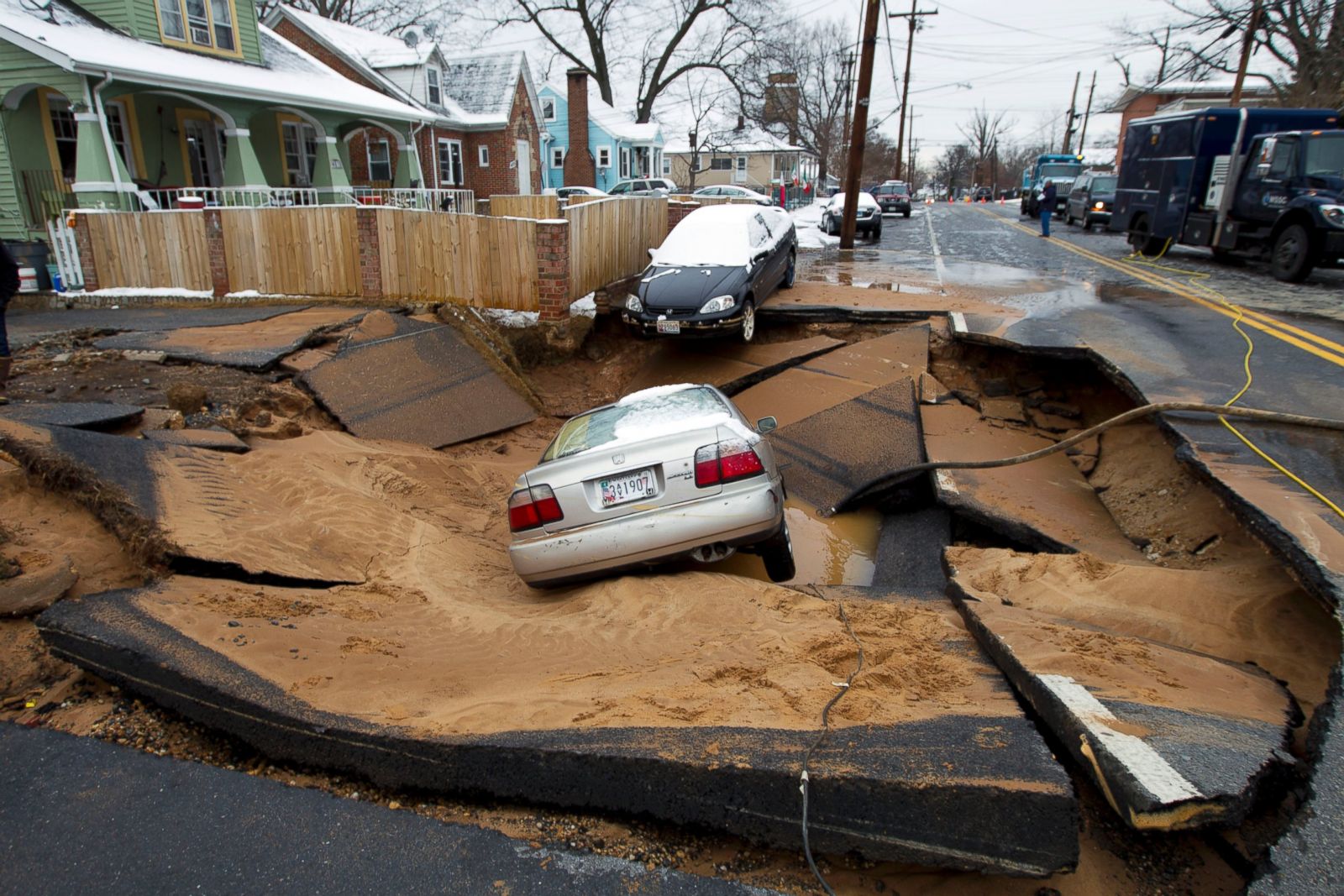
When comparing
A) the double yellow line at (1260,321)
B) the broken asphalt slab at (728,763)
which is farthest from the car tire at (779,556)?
the double yellow line at (1260,321)

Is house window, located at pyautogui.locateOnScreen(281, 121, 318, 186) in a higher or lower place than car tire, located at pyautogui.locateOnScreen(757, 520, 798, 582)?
higher

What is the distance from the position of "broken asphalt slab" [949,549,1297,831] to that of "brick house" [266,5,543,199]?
23.8 m

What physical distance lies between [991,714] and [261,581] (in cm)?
386

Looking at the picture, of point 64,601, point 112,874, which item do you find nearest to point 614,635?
point 112,874

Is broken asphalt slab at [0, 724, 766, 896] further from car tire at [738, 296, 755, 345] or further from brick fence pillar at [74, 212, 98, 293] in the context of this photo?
brick fence pillar at [74, 212, 98, 293]

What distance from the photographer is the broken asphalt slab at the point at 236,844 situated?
2.64m

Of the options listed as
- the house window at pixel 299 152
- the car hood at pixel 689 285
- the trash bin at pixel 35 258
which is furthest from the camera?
the house window at pixel 299 152

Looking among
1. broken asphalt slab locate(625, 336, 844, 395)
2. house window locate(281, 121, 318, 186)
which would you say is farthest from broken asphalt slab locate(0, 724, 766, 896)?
house window locate(281, 121, 318, 186)

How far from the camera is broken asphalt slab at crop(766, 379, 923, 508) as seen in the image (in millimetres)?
7926

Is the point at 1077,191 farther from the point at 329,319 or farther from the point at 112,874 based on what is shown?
the point at 112,874

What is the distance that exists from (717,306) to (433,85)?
73.3 feet

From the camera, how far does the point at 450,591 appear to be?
5137mm

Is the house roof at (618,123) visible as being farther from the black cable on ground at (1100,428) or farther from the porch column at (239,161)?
the black cable on ground at (1100,428)

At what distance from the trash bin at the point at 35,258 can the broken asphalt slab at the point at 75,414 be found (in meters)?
8.43
